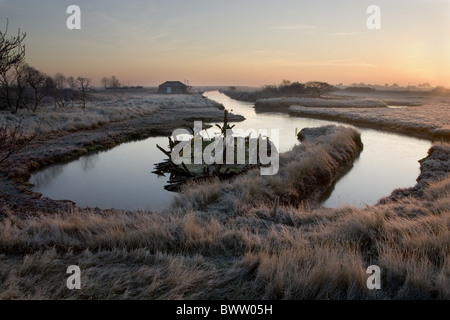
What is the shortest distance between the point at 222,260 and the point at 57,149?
17.3 m

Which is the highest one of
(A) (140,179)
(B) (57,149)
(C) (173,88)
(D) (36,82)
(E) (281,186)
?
(C) (173,88)

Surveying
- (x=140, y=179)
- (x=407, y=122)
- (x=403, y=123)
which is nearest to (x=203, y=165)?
(x=140, y=179)

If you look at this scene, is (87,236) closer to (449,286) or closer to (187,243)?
(187,243)

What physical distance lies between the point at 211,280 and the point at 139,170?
13.4m

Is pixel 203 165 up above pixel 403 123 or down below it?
below

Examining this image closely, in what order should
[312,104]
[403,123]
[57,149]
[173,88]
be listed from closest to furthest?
[57,149] < [403,123] < [312,104] < [173,88]

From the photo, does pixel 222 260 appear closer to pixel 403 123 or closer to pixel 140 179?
pixel 140 179

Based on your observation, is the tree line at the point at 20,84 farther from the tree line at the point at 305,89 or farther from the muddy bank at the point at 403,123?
the tree line at the point at 305,89

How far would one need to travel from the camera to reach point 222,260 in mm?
5023

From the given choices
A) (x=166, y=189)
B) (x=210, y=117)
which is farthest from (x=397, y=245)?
(x=210, y=117)

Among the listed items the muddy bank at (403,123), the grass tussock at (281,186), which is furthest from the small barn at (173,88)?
the grass tussock at (281,186)

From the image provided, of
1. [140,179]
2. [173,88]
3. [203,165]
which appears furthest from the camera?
[173,88]

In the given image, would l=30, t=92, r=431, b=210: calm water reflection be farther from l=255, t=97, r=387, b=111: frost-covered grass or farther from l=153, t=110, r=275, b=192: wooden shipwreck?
l=255, t=97, r=387, b=111: frost-covered grass

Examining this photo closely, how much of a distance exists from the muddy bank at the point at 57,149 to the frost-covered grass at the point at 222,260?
410 cm
